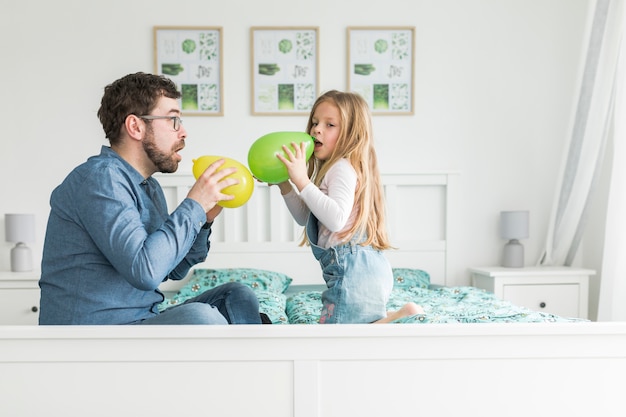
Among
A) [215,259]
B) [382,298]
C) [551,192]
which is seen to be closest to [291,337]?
[382,298]

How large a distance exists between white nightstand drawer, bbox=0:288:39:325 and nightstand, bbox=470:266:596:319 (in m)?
2.41

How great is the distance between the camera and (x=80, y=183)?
1375 mm

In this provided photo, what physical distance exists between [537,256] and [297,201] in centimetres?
231

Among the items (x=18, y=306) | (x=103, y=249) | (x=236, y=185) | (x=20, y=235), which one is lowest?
(x=18, y=306)

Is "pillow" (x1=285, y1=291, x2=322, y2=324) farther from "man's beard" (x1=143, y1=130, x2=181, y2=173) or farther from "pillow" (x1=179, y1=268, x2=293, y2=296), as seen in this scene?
"man's beard" (x1=143, y1=130, x2=181, y2=173)

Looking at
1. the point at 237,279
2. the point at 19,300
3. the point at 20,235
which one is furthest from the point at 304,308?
the point at 20,235

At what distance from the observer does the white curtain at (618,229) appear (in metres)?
2.70

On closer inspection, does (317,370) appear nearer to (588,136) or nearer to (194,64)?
(588,136)

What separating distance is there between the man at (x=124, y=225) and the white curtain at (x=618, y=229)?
6.51 ft

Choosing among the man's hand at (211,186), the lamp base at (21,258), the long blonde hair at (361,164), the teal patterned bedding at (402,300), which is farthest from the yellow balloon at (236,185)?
the lamp base at (21,258)

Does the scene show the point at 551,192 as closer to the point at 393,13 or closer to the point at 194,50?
the point at 393,13

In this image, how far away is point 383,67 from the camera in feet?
11.6

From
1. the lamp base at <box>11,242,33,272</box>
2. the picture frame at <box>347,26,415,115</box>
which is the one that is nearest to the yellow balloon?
the picture frame at <box>347,26,415,115</box>

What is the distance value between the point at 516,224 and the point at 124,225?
2.60 metres
